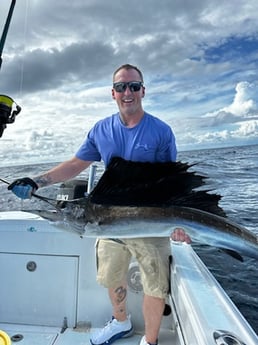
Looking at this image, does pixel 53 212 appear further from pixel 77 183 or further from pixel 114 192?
pixel 77 183

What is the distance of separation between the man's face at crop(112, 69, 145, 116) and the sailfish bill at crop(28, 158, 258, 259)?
12.0 inches

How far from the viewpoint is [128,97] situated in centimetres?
172

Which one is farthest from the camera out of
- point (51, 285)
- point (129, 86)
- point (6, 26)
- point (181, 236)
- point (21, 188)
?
point (6, 26)

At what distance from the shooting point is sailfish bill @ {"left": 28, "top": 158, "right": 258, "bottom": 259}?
4.67 feet

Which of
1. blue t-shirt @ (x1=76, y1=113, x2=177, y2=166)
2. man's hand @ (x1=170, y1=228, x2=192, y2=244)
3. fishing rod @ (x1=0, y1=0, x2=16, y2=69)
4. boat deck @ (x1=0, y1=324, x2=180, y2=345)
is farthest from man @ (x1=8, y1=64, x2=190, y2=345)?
fishing rod @ (x1=0, y1=0, x2=16, y2=69)

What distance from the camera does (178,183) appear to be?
5.01 ft

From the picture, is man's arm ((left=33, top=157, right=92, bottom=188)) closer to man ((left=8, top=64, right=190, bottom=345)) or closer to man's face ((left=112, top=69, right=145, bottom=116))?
man ((left=8, top=64, right=190, bottom=345))

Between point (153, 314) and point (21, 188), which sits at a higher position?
point (21, 188)

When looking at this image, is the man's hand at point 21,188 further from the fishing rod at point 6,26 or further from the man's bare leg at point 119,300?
the fishing rod at point 6,26

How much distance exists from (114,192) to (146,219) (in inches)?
8.4

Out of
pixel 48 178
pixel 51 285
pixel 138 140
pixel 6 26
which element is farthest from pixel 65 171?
pixel 6 26

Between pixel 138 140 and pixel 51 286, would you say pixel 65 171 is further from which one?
pixel 51 286

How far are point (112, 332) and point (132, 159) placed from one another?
3.30 feet

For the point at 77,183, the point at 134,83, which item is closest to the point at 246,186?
the point at 77,183
